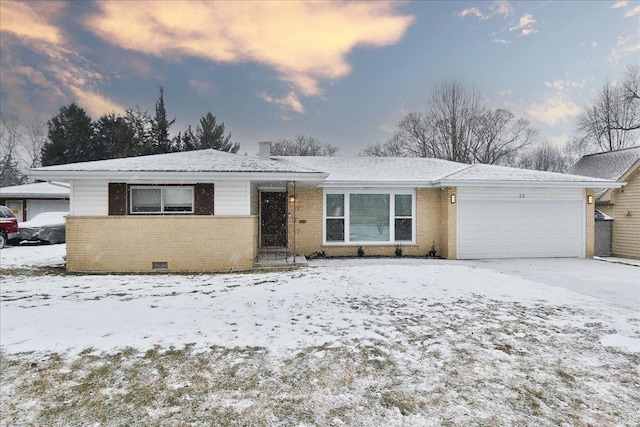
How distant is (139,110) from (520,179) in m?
32.4

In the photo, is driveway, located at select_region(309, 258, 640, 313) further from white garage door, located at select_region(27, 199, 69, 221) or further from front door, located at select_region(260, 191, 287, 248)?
white garage door, located at select_region(27, 199, 69, 221)

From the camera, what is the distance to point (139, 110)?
3097 centimetres

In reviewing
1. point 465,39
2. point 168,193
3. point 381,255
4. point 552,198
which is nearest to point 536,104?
point 465,39

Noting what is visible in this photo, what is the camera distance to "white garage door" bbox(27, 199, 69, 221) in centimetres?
1905

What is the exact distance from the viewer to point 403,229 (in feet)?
38.3

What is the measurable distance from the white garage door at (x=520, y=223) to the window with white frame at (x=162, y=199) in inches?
345

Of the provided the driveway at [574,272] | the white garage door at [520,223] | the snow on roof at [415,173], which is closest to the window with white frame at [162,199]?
the driveway at [574,272]

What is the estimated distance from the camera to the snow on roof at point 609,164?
13.9 meters

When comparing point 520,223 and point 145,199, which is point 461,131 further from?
point 145,199

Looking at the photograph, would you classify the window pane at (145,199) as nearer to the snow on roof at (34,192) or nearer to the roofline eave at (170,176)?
the roofline eave at (170,176)

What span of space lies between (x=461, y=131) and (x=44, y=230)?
3055 cm

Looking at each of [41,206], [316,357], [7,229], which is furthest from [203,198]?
[41,206]

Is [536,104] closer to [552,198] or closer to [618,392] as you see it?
[552,198]

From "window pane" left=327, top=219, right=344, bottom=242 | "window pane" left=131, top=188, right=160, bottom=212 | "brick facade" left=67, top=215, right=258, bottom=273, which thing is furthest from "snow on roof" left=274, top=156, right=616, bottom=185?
"window pane" left=131, top=188, right=160, bottom=212
